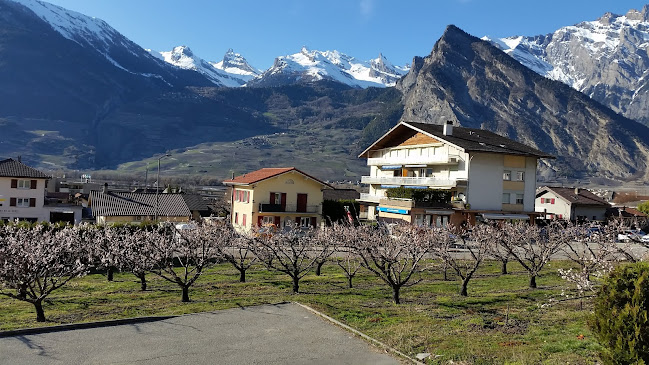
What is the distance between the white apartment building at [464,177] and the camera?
52719 millimetres

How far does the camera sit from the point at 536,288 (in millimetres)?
23109

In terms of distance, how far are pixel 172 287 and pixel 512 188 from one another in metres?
42.0

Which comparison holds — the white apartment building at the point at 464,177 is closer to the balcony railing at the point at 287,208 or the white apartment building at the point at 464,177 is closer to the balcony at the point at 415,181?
the balcony at the point at 415,181

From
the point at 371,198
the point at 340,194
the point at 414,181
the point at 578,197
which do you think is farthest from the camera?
the point at 340,194

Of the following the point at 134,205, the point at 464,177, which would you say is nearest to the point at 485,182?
the point at 464,177

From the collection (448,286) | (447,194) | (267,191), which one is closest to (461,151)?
(447,194)

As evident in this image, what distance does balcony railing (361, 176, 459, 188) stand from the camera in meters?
54.5

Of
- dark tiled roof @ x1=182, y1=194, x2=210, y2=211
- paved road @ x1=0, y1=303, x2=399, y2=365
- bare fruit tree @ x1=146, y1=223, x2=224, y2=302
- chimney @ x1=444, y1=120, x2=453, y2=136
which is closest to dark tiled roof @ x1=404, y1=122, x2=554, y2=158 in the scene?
chimney @ x1=444, y1=120, x2=453, y2=136

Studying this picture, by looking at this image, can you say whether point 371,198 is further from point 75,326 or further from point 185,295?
point 75,326

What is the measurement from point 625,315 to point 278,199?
47330 millimetres

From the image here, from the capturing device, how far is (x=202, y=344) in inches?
546

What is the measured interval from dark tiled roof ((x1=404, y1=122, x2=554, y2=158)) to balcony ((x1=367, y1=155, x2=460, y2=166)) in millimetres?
1920

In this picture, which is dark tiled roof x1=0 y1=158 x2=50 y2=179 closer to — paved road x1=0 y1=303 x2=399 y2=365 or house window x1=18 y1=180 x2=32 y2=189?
house window x1=18 y1=180 x2=32 y2=189

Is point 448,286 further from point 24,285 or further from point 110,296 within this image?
point 24,285
